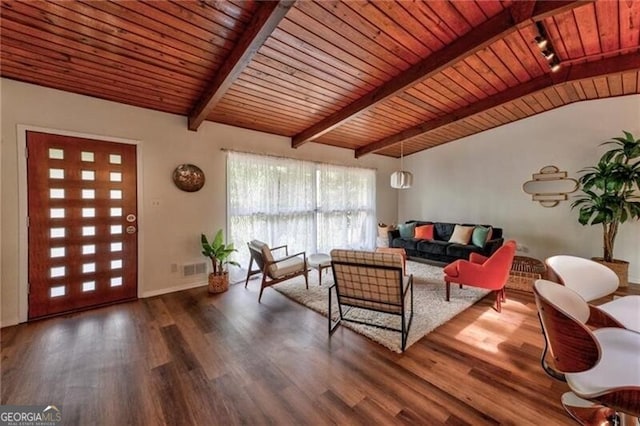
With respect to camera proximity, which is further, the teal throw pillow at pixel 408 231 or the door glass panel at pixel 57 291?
the teal throw pillow at pixel 408 231

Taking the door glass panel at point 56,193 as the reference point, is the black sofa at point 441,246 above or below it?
below

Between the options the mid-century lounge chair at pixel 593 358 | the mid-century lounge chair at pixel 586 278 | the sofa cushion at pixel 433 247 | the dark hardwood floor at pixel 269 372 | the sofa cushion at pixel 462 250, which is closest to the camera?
the mid-century lounge chair at pixel 593 358

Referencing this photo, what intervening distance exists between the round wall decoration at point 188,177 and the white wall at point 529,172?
18.1ft

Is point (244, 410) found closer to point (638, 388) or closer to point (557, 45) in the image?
point (638, 388)

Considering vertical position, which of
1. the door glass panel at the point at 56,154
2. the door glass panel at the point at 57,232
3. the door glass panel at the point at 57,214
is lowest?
the door glass panel at the point at 57,232

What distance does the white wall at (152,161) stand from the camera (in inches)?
107

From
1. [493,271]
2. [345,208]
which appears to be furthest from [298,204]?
[493,271]

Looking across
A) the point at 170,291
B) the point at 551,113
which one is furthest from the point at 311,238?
the point at 551,113

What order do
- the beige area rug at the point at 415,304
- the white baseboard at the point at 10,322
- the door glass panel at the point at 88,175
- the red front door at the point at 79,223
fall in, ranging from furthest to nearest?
1. the door glass panel at the point at 88,175
2. the red front door at the point at 79,223
3. the white baseboard at the point at 10,322
4. the beige area rug at the point at 415,304

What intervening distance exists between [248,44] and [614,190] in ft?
17.9

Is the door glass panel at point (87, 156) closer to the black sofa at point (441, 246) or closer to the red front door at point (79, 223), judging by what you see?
the red front door at point (79, 223)

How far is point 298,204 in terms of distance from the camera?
16.9ft

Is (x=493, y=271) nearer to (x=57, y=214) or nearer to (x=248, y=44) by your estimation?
(x=248, y=44)

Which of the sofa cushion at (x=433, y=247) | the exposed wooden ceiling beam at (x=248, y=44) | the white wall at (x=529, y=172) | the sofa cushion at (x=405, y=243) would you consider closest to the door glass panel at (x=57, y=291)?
the exposed wooden ceiling beam at (x=248, y=44)
